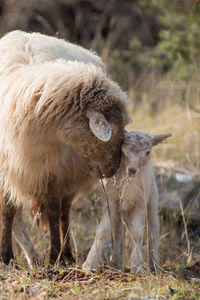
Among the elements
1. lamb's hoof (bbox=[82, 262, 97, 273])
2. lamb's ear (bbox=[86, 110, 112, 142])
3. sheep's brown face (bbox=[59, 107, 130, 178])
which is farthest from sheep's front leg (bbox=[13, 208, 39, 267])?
lamb's ear (bbox=[86, 110, 112, 142])

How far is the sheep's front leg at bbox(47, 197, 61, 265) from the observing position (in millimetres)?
4484

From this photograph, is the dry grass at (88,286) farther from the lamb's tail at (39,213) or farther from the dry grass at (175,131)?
the dry grass at (175,131)

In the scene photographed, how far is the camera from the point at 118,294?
316 cm

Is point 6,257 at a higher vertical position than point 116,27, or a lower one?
lower

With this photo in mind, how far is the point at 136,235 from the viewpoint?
13.0ft

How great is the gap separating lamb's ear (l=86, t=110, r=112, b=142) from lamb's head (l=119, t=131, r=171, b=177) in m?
0.28

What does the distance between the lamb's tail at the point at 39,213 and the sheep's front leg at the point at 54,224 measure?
8.7 inches

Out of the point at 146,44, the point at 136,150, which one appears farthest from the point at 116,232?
the point at 146,44

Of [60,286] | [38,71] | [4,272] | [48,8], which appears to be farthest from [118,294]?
[48,8]

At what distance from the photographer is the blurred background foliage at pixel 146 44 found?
27.8 ft

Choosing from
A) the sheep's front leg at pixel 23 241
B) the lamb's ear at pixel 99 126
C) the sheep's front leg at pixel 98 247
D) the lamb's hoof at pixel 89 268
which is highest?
the lamb's ear at pixel 99 126

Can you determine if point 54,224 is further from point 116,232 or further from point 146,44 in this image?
point 146,44

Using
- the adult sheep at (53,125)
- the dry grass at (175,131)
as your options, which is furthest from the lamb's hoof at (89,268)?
the dry grass at (175,131)

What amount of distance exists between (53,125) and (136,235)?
3.37ft
